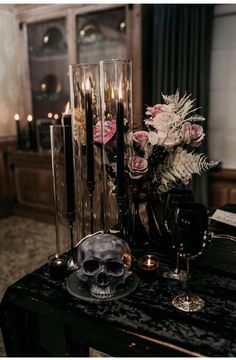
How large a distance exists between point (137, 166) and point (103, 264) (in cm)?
37

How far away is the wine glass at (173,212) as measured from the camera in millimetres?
895

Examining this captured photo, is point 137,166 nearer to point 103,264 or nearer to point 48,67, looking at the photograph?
point 103,264

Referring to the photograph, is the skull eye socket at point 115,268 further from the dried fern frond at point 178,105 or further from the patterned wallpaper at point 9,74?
the patterned wallpaper at point 9,74

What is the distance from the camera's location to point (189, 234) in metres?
0.82

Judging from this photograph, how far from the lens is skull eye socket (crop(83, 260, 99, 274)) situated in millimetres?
880

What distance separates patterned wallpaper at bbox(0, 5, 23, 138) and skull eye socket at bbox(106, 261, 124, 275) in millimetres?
3098

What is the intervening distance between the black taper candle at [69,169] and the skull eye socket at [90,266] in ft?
0.67

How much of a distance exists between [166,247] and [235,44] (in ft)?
7.01

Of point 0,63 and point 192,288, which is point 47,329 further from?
point 0,63

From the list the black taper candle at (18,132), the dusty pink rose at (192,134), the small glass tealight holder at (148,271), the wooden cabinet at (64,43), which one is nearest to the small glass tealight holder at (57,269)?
the small glass tealight holder at (148,271)

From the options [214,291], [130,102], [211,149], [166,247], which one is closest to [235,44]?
[211,149]

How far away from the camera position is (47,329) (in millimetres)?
902

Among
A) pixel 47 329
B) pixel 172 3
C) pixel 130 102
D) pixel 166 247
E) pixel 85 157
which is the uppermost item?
pixel 172 3

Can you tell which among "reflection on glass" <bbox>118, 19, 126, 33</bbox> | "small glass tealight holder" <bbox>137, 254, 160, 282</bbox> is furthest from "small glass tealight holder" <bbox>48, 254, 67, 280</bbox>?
"reflection on glass" <bbox>118, 19, 126, 33</bbox>
